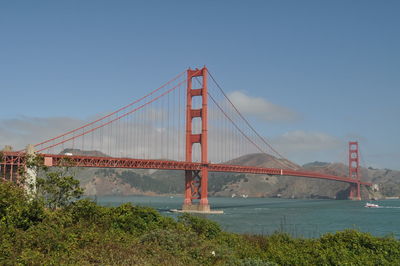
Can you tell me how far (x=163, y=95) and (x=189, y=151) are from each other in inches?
891

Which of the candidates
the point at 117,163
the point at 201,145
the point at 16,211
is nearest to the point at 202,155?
the point at 201,145

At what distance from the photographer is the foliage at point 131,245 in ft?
62.6

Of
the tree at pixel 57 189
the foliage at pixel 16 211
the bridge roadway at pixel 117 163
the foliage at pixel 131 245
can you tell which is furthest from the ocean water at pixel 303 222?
the foliage at pixel 16 211

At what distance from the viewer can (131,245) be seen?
72.6 ft

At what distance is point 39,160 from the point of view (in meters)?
34.2

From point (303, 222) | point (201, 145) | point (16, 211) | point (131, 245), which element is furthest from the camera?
point (201, 145)

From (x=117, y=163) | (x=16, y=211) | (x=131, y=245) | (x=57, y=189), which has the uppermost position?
(x=117, y=163)

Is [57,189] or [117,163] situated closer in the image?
[57,189]

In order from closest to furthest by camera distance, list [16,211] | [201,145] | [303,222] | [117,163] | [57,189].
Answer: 1. [16,211]
2. [57,189]
3. [303,222]
4. [117,163]
5. [201,145]

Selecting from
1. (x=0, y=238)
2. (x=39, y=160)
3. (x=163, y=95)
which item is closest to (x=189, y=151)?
(x=163, y=95)

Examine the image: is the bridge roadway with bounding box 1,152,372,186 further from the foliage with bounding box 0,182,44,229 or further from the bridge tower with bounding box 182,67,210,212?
the foliage with bounding box 0,182,44,229

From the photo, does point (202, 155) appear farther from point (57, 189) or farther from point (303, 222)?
point (57, 189)

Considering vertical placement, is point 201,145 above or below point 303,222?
above

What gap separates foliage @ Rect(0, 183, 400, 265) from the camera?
19.1 metres
